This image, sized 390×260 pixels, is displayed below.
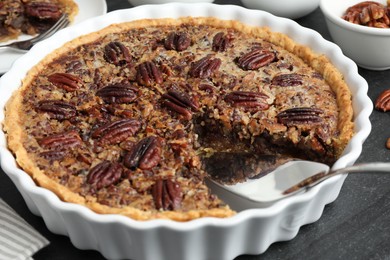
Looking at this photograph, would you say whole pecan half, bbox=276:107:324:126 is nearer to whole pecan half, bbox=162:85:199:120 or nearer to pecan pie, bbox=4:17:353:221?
pecan pie, bbox=4:17:353:221

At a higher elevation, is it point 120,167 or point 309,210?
point 120,167

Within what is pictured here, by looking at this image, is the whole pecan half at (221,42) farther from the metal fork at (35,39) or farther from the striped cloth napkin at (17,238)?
the striped cloth napkin at (17,238)

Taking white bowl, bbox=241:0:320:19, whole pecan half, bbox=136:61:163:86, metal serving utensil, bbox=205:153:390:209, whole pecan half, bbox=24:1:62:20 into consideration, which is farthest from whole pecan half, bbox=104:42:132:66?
white bowl, bbox=241:0:320:19

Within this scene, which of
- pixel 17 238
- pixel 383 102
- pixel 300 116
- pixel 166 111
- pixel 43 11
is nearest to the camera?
pixel 17 238

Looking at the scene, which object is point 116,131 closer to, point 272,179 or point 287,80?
point 272,179

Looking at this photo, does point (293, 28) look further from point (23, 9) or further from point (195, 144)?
point (23, 9)

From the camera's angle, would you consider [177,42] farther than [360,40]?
No

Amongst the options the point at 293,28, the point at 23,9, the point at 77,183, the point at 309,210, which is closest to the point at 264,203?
the point at 309,210

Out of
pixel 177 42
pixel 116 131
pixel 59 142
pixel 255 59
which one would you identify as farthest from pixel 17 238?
pixel 255 59
